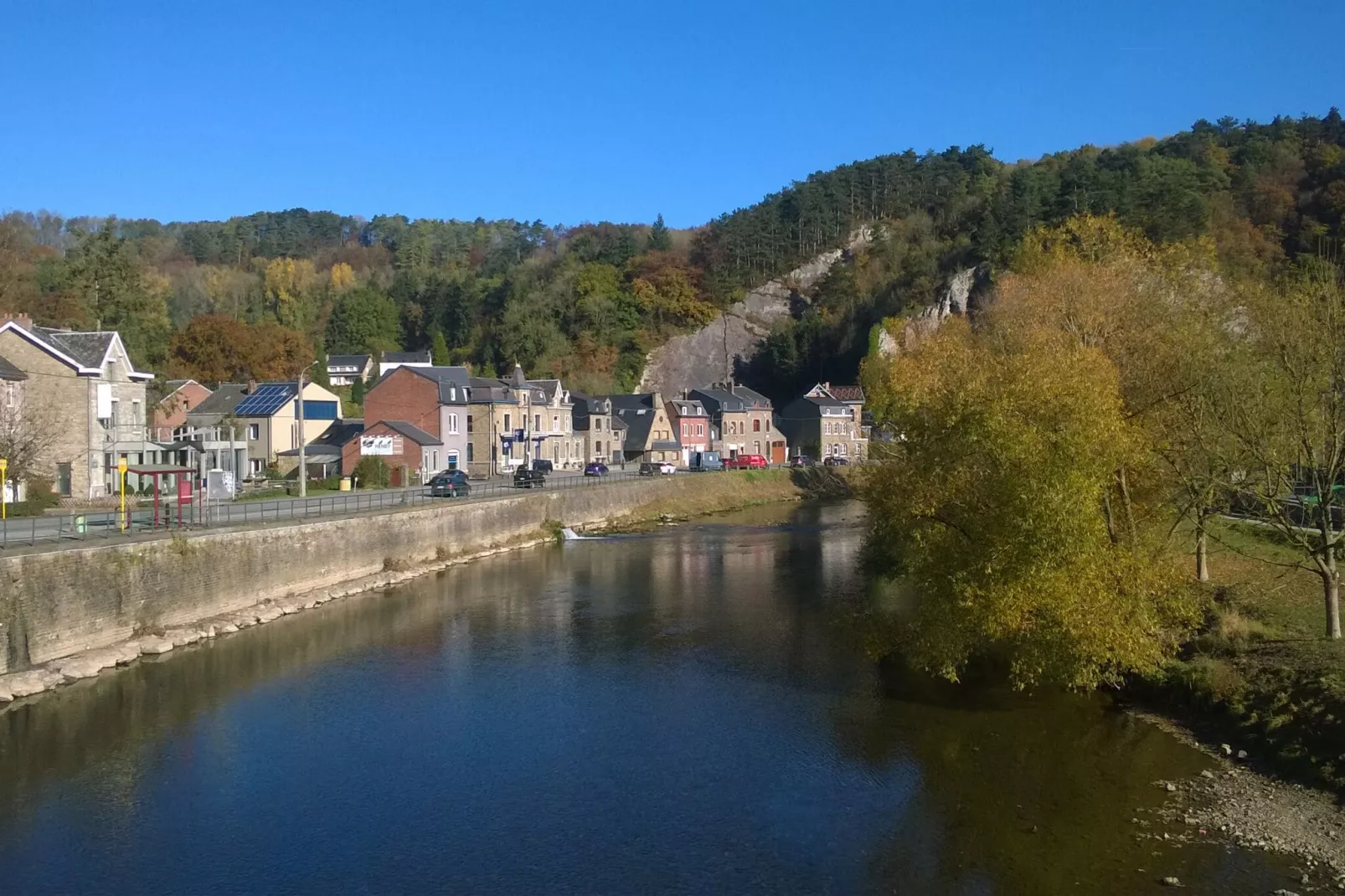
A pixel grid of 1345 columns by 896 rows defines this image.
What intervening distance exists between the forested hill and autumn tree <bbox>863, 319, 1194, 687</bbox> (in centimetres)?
3888

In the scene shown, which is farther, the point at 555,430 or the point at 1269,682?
the point at 555,430

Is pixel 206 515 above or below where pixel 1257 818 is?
above

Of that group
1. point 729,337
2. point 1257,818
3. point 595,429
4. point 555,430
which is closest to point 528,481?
point 555,430

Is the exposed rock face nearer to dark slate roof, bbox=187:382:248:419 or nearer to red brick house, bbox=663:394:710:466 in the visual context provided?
red brick house, bbox=663:394:710:466

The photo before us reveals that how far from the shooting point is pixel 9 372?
109 feet

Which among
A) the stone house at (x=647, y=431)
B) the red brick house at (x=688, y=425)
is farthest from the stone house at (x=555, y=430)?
the red brick house at (x=688, y=425)

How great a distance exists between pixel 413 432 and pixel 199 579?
97.8 feet

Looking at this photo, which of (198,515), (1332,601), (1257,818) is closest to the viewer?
(1257,818)

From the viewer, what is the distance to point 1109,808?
14.6 meters

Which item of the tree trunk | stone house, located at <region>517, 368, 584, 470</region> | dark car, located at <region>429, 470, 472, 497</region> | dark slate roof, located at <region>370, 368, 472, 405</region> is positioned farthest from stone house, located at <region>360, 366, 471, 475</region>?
the tree trunk

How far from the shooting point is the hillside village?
115 ft

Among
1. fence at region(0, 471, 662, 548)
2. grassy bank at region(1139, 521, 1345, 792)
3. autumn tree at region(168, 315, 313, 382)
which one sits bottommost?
grassy bank at region(1139, 521, 1345, 792)

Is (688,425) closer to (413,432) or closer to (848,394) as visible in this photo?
A: (848,394)

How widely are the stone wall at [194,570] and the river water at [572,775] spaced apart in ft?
4.45
